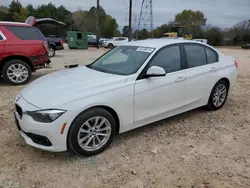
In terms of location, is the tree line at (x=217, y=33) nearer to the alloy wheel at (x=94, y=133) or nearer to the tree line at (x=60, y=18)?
the tree line at (x=60, y=18)

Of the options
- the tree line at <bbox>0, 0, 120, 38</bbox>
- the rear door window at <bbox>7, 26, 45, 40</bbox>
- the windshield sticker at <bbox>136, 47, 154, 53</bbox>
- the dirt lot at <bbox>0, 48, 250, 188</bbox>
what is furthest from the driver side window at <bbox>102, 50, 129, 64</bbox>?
the tree line at <bbox>0, 0, 120, 38</bbox>

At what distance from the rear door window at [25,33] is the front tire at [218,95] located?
207 inches

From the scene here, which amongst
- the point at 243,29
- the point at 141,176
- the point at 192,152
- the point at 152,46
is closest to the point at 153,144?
the point at 192,152

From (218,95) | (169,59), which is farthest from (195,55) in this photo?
(218,95)

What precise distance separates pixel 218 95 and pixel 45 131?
3.48m

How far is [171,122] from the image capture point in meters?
4.22

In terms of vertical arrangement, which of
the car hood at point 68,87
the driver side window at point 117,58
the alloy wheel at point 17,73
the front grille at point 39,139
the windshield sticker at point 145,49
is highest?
the windshield sticker at point 145,49

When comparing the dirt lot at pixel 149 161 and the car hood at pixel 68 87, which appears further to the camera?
the car hood at pixel 68 87

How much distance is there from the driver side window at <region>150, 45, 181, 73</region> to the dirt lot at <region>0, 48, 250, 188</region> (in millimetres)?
1017

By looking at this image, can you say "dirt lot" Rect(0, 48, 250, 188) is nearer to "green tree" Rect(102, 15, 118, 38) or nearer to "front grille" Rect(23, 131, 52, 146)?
"front grille" Rect(23, 131, 52, 146)

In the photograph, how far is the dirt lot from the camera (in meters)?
2.64

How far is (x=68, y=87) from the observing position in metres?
3.09

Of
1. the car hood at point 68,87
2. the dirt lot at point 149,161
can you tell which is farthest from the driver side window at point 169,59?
the dirt lot at point 149,161

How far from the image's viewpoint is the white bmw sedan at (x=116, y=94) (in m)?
2.81
